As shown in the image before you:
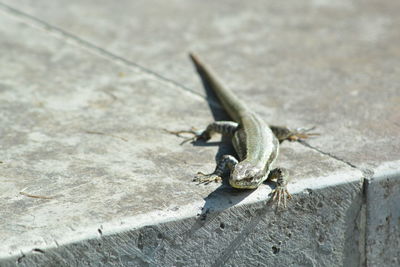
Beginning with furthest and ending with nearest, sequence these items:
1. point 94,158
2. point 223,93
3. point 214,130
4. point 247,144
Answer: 1. point 223,93
2. point 214,130
3. point 247,144
4. point 94,158

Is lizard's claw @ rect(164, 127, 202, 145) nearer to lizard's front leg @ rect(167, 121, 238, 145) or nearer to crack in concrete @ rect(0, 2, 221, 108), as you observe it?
lizard's front leg @ rect(167, 121, 238, 145)

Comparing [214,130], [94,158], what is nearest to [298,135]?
[214,130]

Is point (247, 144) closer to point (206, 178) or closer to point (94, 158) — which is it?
point (206, 178)

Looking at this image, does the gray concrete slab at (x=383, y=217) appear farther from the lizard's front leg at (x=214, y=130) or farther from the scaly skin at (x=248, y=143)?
the lizard's front leg at (x=214, y=130)

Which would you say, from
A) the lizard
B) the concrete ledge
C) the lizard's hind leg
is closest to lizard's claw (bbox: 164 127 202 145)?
the lizard

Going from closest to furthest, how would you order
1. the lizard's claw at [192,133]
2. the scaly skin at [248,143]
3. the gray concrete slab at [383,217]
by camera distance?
the scaly skin at [248,143] < the gray concrete slab at [383,217] < the lizard's claw at [192,133]

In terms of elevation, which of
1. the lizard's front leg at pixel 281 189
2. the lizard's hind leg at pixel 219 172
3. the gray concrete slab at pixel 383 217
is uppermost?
the lizard's front leg at pixel 281 189

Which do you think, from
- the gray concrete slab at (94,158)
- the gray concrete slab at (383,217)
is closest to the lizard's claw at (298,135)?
the gray concrete slab at (94,158)
